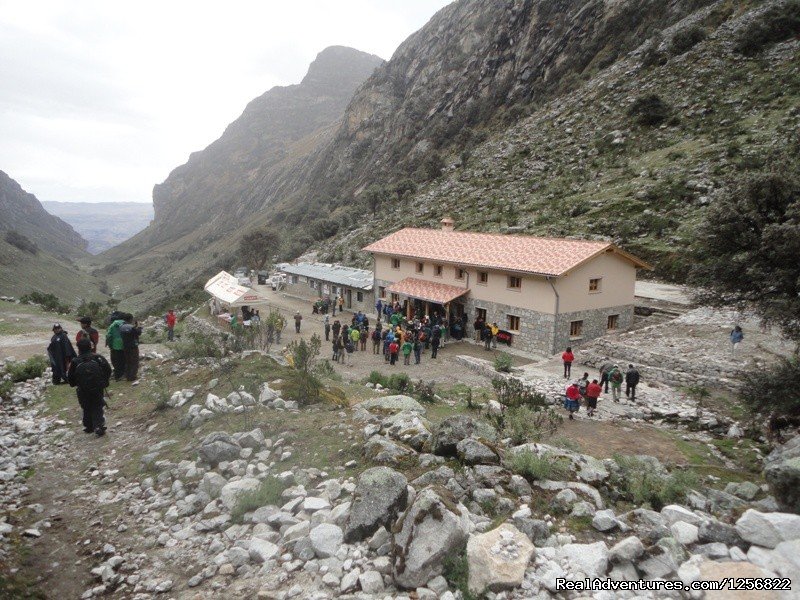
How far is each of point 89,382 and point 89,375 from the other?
6.0 inches

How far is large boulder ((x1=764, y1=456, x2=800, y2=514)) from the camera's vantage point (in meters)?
5.61

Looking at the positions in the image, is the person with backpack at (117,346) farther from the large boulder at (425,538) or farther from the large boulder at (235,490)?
the large boulder at (425,538)

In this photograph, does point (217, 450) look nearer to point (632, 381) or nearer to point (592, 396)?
point (592, 396)

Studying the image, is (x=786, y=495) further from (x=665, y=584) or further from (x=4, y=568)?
(x=4, y=568)

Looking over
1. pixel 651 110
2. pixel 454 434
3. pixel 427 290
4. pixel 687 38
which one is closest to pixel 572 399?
pixel 454 434

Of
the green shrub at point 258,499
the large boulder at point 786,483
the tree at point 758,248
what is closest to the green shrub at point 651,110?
the tree at point 758,248

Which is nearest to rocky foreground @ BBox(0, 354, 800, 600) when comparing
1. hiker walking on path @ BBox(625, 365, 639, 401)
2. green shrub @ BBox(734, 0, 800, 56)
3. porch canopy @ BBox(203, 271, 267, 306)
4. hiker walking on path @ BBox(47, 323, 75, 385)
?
hiker walking on path @ BBox(47, 323, 75, 385)

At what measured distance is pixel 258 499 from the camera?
6840 millimetres

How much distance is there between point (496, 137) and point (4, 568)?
74.5 meters

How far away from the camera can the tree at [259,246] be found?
7056 cm

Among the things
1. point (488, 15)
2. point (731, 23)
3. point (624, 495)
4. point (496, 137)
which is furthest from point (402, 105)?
point (624, 495)

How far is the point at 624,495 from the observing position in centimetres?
745

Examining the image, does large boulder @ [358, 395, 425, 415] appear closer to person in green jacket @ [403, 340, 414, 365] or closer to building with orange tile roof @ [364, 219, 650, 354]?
person in green jacket @ [403, 340, 414, 365]

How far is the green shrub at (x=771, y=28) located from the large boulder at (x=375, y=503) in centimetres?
6324
